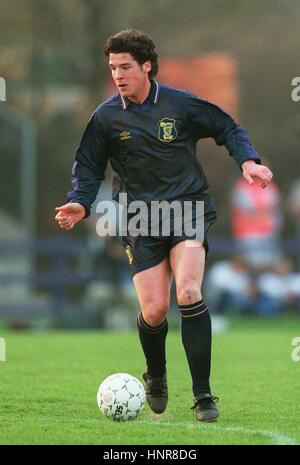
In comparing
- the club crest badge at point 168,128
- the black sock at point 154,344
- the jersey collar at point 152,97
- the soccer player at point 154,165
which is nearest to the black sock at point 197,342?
the soccer player at point 154,165

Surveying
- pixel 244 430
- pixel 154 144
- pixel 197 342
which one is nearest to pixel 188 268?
pixel 197 342

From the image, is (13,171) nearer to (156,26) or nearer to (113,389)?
(156,26)

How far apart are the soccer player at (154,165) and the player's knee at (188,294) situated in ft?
0.08

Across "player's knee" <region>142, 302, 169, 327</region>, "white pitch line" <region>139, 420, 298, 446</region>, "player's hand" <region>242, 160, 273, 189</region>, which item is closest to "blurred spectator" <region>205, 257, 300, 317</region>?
"player's knee" <region>142, 302, 169, 327</region>

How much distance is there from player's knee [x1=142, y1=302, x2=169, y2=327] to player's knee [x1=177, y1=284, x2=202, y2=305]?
0.22 metres

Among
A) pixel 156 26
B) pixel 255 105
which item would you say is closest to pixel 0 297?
pixel 156 26

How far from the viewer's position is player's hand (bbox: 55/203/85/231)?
7320mm

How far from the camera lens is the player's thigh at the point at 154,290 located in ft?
23.8

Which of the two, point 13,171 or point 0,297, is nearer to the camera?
point 0,297

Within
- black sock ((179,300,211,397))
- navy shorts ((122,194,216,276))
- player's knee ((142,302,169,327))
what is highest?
navy shorts ((122,194,216,276))

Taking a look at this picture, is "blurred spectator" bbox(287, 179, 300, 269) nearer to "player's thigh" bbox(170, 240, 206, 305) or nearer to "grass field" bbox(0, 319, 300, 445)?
"grass field" bbox(0, 319, 300, 445)

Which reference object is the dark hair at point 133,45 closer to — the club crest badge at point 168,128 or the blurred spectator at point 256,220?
the club crest badge at point 168,128

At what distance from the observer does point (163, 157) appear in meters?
7.31
